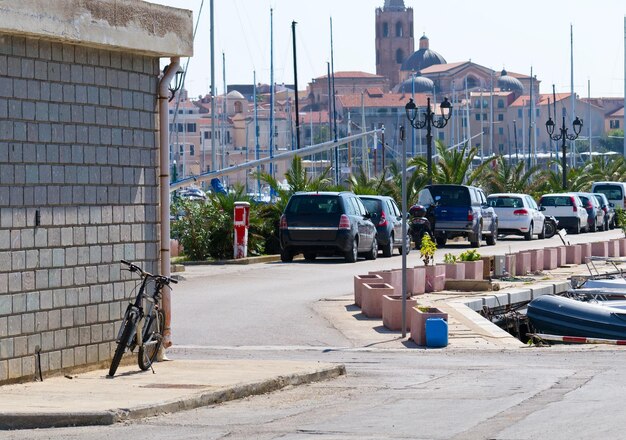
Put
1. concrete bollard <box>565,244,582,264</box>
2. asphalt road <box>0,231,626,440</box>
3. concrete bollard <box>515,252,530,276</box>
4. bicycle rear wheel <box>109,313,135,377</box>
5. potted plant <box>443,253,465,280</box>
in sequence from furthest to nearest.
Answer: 1. concrete bollard <box>565,244,582,264</box>
2. concrete bollard <box>515,252,530,276</box>
3. potted plant <box>443,253,465,280</box>
4. bicycle rear wheel <box>109,313,135,377</box>
5. asphalt road <box>0,231,626,440</box>

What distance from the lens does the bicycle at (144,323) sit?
14273 millimetres

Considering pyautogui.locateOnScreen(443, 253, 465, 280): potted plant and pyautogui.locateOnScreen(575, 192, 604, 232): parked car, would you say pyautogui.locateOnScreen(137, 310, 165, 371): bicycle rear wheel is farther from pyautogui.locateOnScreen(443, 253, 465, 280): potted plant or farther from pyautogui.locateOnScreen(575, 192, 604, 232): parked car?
pyautogui.locateOnScreen(575, 192, 604, 232): parked car

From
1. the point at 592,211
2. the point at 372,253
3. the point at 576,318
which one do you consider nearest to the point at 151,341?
the point at 576,318

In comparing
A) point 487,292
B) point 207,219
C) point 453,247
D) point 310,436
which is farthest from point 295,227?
point 310,436

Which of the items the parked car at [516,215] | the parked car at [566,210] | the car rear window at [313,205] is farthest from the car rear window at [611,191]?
the car rear window at [313,205]

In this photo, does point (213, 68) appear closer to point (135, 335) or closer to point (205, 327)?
point (205, 327)

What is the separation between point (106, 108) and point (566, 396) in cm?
564

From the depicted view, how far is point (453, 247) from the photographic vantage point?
43969mm

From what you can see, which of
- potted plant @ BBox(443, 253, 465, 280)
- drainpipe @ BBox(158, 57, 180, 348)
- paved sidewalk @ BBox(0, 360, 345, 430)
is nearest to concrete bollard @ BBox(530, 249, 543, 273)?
potted plant @ BBox(443, 253, 465, 280)

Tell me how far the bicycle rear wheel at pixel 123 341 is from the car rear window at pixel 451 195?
96.7 feet

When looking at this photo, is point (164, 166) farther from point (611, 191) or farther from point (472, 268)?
point (611, 191)

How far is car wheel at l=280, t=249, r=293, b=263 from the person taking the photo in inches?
1372

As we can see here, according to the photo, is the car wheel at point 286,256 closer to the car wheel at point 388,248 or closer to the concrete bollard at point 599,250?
the car wheel at point 388,248

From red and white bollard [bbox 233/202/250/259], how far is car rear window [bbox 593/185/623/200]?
33.4 meters
